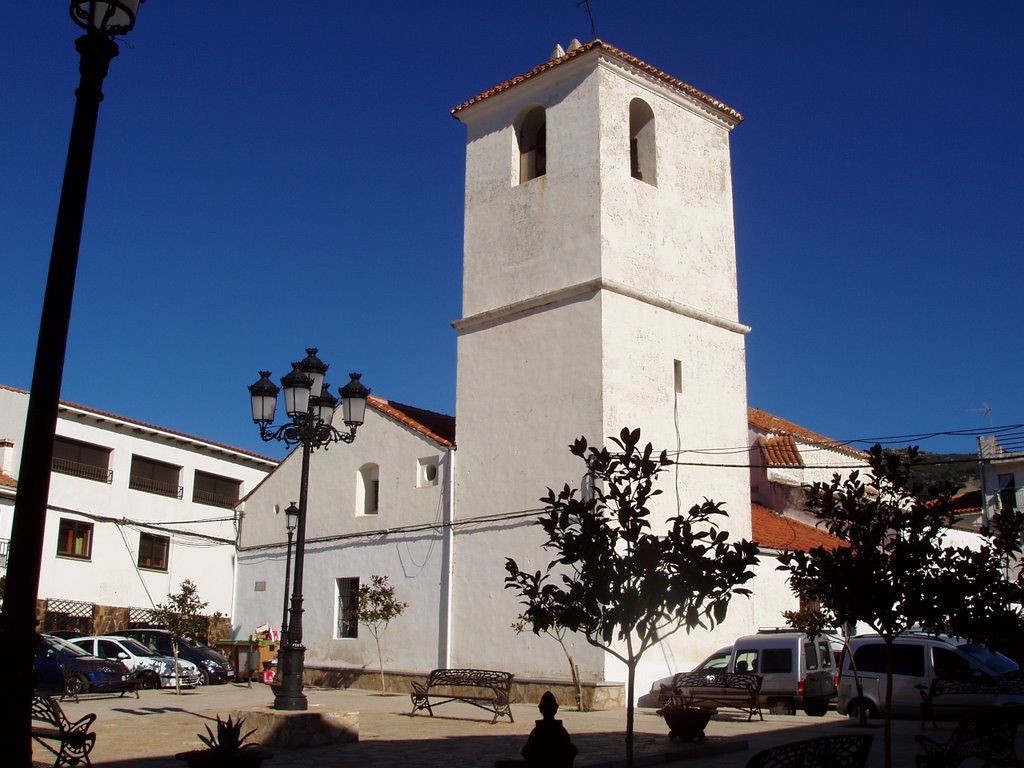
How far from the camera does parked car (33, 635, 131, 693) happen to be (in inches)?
727

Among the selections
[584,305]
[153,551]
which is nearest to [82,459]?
[153,551]

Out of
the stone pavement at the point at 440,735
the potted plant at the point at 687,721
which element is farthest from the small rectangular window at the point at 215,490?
the potted plant at the point at 687,721

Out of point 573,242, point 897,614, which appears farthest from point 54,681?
point 897,614

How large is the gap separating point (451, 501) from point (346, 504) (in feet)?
12.5

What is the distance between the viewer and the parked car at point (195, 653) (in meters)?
23.3

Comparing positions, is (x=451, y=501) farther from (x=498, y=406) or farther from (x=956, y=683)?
(x=956, y=683)

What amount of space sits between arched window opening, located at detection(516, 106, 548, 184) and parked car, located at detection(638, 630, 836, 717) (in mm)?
11298

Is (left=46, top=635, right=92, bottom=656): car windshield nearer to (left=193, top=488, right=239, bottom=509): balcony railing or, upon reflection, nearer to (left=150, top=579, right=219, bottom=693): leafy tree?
(left=150, top=579, right=219, bottom=693): leafy tree

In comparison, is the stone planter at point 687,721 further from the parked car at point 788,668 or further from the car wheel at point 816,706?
the car wheel at point 816,706

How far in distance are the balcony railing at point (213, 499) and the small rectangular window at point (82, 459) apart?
3758 mm

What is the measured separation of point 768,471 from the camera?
89.4 ft

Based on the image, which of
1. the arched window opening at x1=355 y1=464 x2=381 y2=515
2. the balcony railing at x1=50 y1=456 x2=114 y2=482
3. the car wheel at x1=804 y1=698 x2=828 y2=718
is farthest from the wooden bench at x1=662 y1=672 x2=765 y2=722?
the balcony railing at x1=50 y1=456 x2=114 y2=482

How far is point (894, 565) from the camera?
955 centimetres

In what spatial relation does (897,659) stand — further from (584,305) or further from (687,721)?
(584,305)
